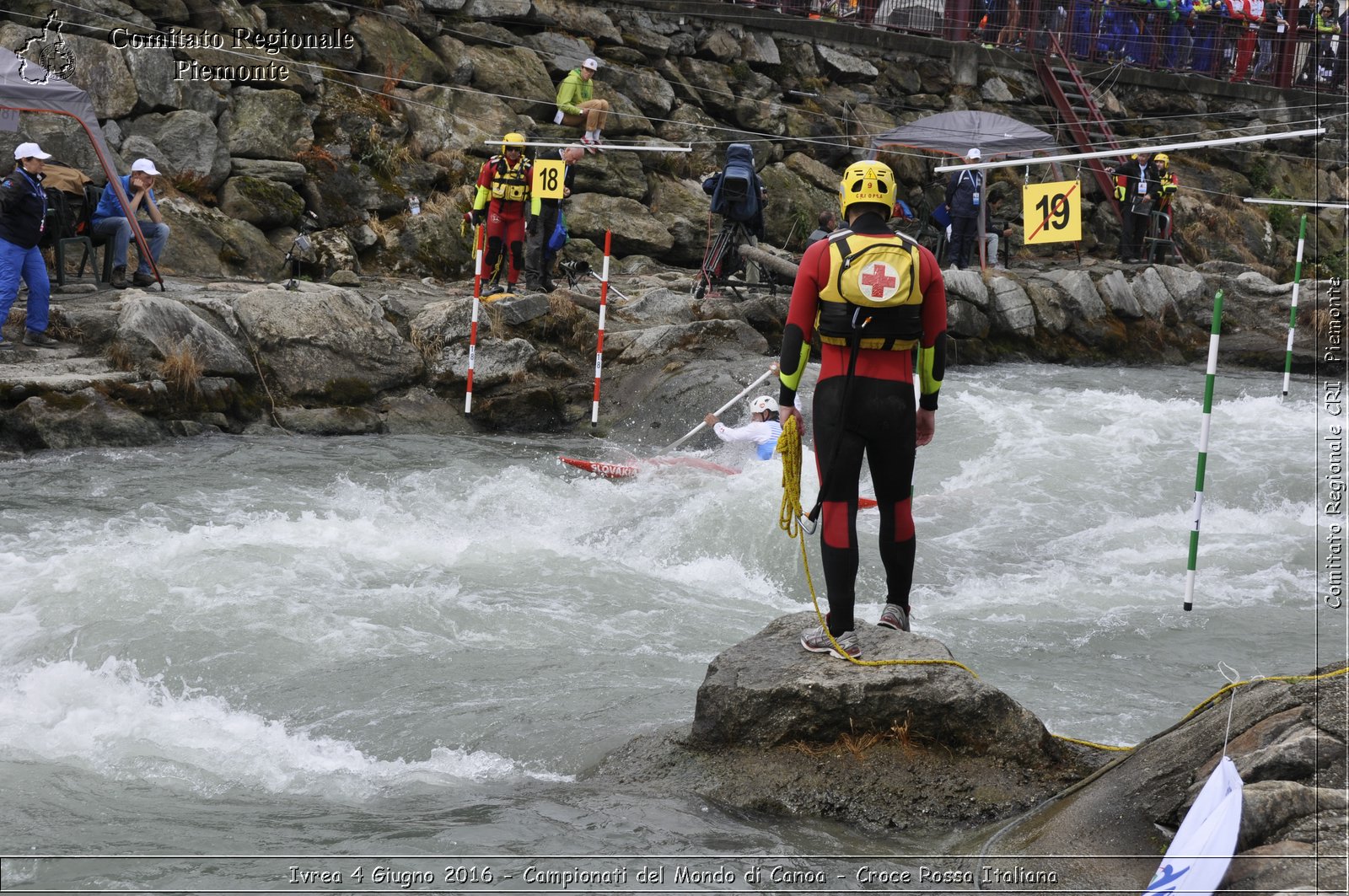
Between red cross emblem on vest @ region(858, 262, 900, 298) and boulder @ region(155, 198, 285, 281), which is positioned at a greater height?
red cross emblem on vest @ region(858, 262, 900, 298)

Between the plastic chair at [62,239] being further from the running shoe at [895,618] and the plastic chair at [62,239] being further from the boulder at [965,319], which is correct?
the boulder at [965,319]

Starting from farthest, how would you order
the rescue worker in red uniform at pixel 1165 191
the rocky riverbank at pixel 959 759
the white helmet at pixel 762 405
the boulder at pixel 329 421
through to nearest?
the rescue worker in red uniform at pixel 1165 191 < the boulder at pixel 329 421 < the white helmet at pixel 762 405 < the rocky riverbank at pixel 959 759

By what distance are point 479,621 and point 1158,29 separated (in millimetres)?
22832

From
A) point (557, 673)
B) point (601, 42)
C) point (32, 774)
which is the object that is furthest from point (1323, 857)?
point (601, 42)

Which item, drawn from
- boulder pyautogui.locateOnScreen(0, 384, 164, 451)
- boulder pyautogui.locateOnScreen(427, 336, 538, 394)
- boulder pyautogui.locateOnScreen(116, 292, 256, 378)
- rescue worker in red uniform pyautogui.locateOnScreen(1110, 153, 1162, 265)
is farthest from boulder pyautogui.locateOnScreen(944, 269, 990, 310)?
boulder pyautogui.locateOnScreen(0, 384, 164, 451)

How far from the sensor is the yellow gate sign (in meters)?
12.7

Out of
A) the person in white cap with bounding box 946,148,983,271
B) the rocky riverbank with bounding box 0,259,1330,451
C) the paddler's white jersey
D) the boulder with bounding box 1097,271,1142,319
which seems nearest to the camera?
the paddler's white jersey

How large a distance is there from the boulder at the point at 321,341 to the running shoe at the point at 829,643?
7.79 metres

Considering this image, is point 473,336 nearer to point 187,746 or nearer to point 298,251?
point 298,251

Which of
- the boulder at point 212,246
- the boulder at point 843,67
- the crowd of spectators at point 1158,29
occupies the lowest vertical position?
the boulder at point 212,246

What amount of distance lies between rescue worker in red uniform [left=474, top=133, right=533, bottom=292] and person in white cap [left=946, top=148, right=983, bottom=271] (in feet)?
21.4

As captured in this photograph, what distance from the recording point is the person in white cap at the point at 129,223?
37.9 ft

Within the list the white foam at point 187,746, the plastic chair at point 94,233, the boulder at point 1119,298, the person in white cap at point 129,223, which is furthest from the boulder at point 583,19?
the white foam at point 187,746

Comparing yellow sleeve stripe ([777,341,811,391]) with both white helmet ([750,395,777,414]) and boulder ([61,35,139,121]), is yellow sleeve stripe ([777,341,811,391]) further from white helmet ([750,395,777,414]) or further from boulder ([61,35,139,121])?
boulder ([61,35,139,121])
